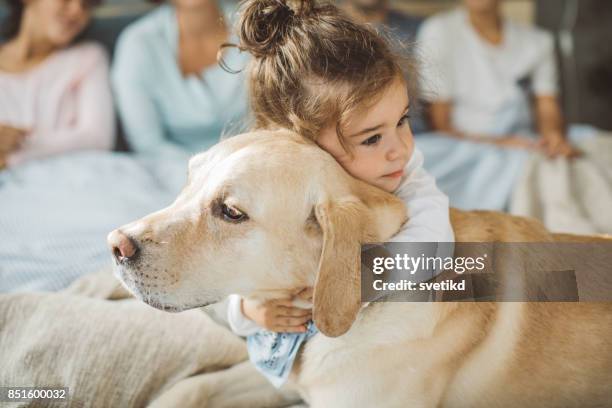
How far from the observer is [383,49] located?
1257mm

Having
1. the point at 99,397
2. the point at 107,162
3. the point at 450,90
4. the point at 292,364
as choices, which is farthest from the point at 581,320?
the point at 450,90

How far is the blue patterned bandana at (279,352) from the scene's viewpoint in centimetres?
115

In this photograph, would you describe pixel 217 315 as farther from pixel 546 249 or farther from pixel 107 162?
pixel 107 162

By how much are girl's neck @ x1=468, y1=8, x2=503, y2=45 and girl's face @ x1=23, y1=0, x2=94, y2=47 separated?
2.10 meters

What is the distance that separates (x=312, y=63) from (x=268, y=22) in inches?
6.3

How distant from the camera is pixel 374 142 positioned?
1226mm

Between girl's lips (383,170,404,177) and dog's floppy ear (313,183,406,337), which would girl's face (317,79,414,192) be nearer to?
girl's lips (383,170,404,177)

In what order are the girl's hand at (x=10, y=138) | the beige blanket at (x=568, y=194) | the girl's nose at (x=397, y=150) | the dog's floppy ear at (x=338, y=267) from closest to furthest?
the dog's floppy ear at (x=338, y=267)
the girl's nose at (x=397, y=150)
the beige blanket at (x=568, y=194)
the girl's hand at (x=10, y=138)

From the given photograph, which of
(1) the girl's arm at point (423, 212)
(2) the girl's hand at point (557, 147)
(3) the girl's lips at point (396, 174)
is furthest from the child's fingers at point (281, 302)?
(2) the girl's hand at point (557, 147)

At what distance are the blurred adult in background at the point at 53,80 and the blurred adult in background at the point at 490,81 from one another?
170 centimetres

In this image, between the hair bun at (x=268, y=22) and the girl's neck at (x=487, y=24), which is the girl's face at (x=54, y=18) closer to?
the hair bun at (x=268, y=22)

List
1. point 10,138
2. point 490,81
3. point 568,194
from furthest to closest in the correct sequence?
1. point 490,81
2. point 10,138
3. point 568,194

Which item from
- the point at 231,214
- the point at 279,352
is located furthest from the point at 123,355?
the point at 231,214

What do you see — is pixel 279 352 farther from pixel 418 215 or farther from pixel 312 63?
pixel 312 63
